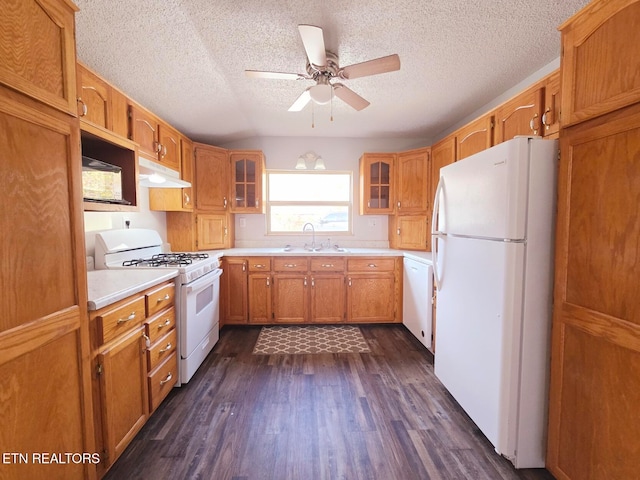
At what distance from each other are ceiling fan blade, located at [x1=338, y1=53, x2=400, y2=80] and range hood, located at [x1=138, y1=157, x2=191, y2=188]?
4.93 ft

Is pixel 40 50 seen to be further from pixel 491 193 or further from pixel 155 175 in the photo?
pixel 491 193

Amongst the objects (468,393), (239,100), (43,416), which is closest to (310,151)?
(239,100)

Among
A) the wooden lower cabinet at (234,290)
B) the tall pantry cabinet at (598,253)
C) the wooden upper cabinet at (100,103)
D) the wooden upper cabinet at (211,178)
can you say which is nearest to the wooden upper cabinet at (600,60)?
the tall pantry cabinet at (598,253)

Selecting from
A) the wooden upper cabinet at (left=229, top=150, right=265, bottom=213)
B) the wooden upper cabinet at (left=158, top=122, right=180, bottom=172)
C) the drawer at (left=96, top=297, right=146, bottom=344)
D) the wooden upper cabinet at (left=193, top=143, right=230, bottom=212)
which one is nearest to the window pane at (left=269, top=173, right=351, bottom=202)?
the wooden upper cabinet at (left=229, top=150, right=265, bottom=213)

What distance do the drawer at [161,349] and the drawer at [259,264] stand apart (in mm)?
1271

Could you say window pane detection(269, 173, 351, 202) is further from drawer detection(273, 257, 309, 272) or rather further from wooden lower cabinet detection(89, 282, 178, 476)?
wooden lower cabinet detection(89, 282, 178, 476)

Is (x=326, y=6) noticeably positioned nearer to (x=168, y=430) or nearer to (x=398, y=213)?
(x=398, y=213)

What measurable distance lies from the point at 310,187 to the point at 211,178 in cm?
131

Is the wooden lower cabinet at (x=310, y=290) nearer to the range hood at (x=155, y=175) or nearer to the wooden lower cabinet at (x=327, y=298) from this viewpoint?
the wooden lower cabinet at (x=327, y=298)

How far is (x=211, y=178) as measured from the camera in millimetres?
3318

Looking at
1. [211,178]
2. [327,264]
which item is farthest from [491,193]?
[211,178]

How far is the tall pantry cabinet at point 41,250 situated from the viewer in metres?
0.86

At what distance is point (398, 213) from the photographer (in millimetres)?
3508

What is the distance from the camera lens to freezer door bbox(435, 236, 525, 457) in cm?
135
